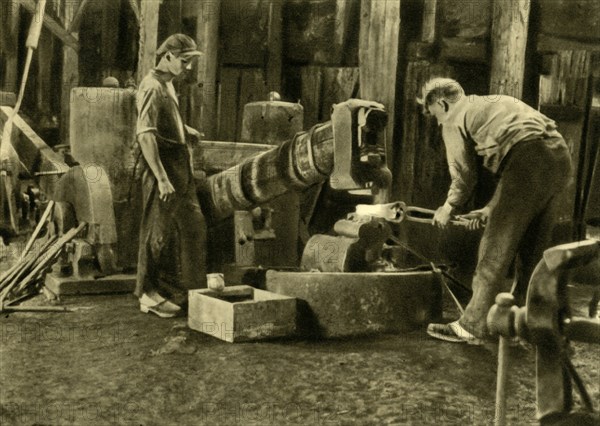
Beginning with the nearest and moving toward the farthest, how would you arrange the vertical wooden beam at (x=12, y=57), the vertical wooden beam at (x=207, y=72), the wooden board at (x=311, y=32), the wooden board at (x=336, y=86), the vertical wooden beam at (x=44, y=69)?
the wooden board at (x=336, y=86)
the vertical wooden beam at (x=207, y=72)
the wooden board at (x=311, y=32)
the vertical wooden beam at (x=12, y=57)
the vertical wooden beam at (x=44, y=69)

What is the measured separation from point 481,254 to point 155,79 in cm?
299

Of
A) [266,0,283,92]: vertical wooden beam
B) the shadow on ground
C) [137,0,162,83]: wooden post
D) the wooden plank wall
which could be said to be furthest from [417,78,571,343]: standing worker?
[266,0,283,92]: vertical wooden beam

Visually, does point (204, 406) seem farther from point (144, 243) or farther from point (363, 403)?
point (144, 243)

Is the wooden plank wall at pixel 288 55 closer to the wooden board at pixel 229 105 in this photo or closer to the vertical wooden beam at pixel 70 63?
the wooden board at pixel 229 105

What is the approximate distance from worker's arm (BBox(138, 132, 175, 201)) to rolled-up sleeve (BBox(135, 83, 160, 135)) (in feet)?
0.18

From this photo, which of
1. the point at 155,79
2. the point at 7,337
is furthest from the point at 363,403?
the point at 155,79

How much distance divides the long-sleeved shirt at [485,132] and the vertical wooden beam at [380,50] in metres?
1.95

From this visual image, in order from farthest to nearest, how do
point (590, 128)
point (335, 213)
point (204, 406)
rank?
point (335, 213) → point (590, 128) → point (204, 406)

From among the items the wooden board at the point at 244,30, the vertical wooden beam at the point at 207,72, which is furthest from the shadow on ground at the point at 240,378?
the wooden board at the point at 244,30

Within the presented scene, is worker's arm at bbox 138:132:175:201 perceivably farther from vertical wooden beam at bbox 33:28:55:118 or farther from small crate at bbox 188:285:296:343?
vertical wooden beam at bbox 33:28:55:118

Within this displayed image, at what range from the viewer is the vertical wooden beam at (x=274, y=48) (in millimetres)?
10406

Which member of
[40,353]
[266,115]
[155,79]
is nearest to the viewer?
[40,353]

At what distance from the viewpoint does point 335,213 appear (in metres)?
9.60

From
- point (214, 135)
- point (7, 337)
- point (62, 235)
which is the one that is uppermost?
point (214, 135)
